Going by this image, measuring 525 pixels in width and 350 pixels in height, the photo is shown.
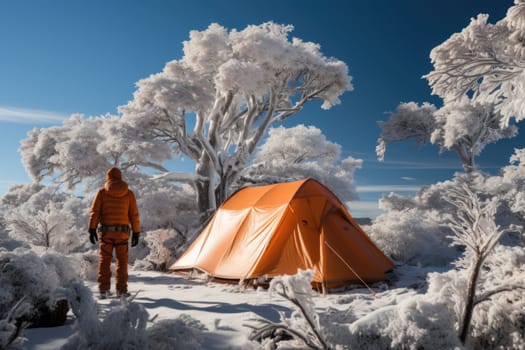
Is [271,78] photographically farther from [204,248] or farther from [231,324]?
[231,324]

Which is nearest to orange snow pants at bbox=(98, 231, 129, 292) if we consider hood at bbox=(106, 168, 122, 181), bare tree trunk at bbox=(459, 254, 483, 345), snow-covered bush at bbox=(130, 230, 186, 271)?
hood at bbox=(106, 168, 122, 181)

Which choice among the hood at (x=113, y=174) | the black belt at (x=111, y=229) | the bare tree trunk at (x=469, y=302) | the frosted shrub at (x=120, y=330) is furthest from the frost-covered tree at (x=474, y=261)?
the hood at (x=113, y=174)

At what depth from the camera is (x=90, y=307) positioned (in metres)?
2.02

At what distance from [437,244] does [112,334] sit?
29.5ft

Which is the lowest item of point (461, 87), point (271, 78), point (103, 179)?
point (103, 179)

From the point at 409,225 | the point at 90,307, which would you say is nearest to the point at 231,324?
the point at 90,307

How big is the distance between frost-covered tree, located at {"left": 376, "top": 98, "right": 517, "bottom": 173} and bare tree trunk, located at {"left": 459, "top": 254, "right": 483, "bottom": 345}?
1701 cm

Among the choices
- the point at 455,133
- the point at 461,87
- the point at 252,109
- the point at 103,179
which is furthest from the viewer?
the point at 455,133

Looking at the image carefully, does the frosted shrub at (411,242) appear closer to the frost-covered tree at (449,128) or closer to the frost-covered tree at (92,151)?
the frost-covered tree at (92,151)

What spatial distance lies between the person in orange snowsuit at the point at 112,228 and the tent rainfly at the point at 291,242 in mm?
1701

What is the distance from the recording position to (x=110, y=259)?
4.91m

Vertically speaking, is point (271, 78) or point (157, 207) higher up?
point (271, 78)

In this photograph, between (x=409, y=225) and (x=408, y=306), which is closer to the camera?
(x=408, y=306)

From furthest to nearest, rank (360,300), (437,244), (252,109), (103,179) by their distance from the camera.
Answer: (252,109)
(103,179)
(437,244)
(360,300)
